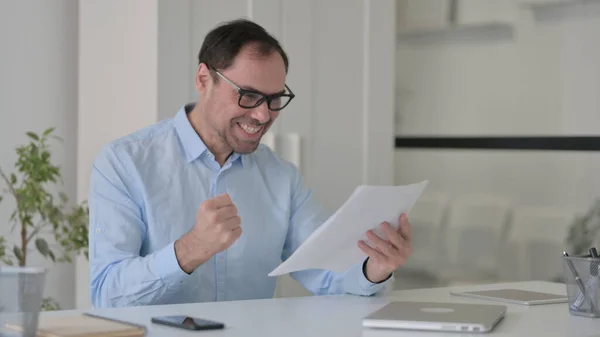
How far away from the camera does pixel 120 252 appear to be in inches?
89.6

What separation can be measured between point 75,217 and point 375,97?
124cm

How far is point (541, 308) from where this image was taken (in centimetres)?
210

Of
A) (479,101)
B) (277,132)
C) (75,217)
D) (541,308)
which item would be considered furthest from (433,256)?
(541,308)

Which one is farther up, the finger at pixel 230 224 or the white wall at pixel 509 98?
the white wall at pixel 509 98

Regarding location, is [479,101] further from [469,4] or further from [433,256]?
[433,256]

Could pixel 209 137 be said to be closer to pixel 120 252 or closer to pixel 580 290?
pixel 120 252

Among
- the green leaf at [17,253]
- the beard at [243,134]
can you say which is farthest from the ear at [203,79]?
the green leaf at [17,253]

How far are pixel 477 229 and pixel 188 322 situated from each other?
2.23 meters

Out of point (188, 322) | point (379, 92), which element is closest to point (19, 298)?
point (188, 322)

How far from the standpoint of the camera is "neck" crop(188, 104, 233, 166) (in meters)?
2.56

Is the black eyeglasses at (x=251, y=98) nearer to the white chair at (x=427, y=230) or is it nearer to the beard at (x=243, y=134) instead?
the beard at (x=243, y=134)

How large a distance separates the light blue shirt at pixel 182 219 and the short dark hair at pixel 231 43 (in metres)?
0.18

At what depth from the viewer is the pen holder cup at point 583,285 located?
1971mm

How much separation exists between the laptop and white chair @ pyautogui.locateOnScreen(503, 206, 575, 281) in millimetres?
1532
